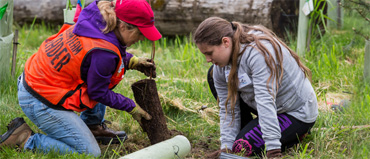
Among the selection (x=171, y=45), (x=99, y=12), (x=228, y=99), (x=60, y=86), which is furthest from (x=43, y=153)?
(x=171, y=45)

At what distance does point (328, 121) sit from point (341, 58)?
194 cm

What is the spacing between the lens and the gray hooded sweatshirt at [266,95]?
2756 millimetres

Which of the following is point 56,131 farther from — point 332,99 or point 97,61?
point 332,99

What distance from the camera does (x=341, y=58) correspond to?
16.8 ft

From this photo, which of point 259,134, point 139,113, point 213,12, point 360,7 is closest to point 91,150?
point 139,113

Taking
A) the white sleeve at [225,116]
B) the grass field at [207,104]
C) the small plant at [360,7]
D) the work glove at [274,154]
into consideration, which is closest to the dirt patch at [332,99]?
the grass field at [207,104]

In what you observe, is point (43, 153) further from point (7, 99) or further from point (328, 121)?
point (328, 121)

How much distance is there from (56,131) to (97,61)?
0.66 metres

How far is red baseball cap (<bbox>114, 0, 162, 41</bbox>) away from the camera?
2832mm

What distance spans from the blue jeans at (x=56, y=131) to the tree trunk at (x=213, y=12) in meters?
2.96

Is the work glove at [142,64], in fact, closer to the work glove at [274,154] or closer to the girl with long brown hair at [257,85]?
the girl with long brown hair at [257,85]

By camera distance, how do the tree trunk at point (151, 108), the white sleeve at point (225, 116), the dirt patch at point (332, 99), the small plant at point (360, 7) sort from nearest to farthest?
the white sleeve at point (225, 116) → the tree trunk at point (151, 108) → the small plant at point (360, 7) → the dirt patch at point (332, 99)

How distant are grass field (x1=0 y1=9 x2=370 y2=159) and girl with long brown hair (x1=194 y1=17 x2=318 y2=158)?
0.66ft

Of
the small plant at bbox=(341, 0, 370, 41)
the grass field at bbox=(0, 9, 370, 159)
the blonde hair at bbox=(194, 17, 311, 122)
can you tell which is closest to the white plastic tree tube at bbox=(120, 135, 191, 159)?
the grass field at bbox=(0, 9, 370, 159)
